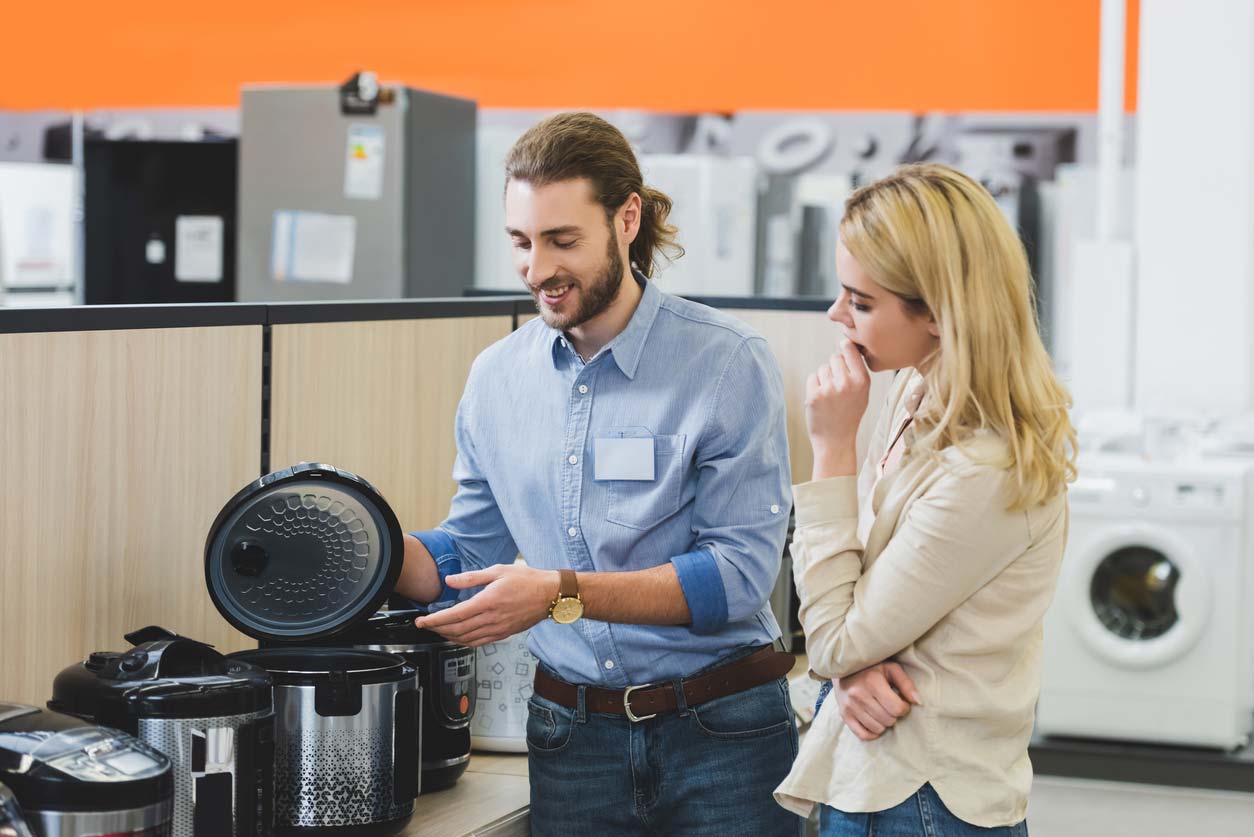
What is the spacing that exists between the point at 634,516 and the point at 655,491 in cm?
4

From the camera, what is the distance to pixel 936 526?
149cm

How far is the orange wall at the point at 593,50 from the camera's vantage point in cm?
512

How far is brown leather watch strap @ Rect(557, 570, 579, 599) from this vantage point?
1693mm

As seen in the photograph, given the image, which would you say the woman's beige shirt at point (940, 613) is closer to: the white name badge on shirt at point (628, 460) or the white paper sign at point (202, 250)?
the white name badge on shirt at point (628, 460)

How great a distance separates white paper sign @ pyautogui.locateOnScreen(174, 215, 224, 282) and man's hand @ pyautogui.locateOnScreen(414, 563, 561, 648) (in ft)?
12.6

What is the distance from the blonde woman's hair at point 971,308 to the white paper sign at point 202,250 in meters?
4.07

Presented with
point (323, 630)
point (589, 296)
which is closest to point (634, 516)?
point (589, 296)

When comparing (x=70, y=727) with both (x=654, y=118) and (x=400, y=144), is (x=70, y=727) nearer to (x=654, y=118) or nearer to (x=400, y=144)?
(x=400, y=144)

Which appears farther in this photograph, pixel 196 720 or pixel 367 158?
pixel 367 158

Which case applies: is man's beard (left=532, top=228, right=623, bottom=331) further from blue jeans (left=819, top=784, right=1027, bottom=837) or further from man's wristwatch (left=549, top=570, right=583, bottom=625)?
blue jeans (left=819, top=784, right=1027, bottom=837)

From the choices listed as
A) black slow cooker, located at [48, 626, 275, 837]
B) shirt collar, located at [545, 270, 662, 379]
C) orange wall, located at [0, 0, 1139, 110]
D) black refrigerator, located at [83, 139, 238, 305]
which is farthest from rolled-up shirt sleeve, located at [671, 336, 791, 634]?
black refrigerator, located at [83, 139, 238, 305]

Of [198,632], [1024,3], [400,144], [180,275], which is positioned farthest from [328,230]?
[198,632]

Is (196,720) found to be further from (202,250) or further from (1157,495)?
(202,250)

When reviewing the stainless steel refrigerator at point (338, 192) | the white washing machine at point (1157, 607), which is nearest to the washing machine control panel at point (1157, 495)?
the white washing machine at point (1157, 607)
